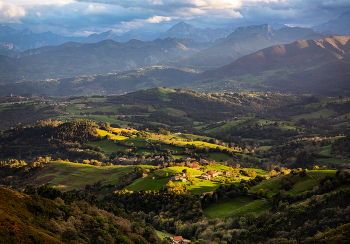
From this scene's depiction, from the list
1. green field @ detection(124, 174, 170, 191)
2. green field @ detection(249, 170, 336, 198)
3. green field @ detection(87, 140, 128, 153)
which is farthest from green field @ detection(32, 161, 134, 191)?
green field @ detection(249, 170, 336, 198)

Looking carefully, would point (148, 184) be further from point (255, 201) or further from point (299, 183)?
point (299, 183)

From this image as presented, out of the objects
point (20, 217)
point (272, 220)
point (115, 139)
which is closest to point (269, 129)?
point (115, 139)

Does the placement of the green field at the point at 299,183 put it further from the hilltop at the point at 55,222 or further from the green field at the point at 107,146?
the green field at the point at 107,146

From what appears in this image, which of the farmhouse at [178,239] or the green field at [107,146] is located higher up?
the farmhouse at [178,239]

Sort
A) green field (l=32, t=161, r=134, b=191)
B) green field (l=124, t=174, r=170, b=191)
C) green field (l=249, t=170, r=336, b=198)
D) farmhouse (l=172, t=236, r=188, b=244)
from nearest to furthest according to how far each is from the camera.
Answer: farmhouse (l=172, t=236, r=188, b=244)
green field (l=249, t=170, r=336, b=198)
green field (l=124, t=174, r=170, b=191)
green field (l=32, t=161, r=134, b=191)

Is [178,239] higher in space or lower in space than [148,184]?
higher

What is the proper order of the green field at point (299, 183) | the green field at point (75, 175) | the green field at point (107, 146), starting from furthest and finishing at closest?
1. the green field at point (107, 146)
2. the green field at point (75, 175)
3. the green field at point (299, 183)

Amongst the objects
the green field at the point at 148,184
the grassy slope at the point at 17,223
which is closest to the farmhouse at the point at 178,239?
the grassy slope at the point at 17,223

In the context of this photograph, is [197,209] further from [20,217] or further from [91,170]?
[91,170]

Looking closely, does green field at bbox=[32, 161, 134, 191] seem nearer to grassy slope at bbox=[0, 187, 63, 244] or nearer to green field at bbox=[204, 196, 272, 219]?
green field at bbox=[204, 196, 272, 219]

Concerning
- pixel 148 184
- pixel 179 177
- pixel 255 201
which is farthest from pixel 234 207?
pixel 148 184

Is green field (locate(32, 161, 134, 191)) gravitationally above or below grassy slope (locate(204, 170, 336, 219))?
below

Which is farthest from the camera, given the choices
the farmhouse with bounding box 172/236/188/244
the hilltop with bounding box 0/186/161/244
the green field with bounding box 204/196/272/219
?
the green field with bounding box 204/196/272/219
